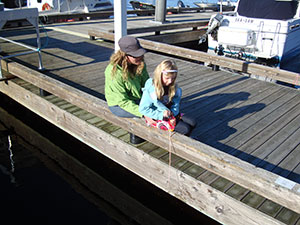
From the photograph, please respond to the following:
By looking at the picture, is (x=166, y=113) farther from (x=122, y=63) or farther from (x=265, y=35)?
A: (x=265, y=35)

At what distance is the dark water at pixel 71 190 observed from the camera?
4895mm

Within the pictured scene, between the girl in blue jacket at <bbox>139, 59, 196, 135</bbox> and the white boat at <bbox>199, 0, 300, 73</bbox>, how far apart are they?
641cm

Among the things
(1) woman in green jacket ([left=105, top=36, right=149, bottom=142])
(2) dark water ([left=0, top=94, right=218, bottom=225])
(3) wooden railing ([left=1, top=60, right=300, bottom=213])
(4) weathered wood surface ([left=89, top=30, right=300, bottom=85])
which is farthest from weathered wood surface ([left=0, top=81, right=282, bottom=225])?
(4) weathered wood surface ([left=89, top=30, right=300, bottom=85])

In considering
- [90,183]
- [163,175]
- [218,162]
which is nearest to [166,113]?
[218,162]

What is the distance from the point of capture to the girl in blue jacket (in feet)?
12.1

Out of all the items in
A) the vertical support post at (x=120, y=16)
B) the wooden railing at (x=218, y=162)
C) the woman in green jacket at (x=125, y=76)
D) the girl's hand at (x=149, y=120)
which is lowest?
the wooden railing at (x=218, y=162)

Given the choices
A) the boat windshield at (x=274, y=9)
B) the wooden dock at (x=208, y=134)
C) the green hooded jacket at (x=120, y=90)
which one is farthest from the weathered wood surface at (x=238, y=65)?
the boat windshield at (x=274, y=9)

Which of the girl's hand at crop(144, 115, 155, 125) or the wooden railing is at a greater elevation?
the girl's hand at crop(144, 115, 155, 125)

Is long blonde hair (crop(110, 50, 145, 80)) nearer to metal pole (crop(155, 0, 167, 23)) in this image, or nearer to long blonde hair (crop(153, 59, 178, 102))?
long blonde hair (crop(153, 59, 178, 102))

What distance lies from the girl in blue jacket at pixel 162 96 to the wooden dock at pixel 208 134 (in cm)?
28

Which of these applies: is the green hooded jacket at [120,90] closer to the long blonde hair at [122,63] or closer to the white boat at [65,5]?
the long blonde hair at [122,63]

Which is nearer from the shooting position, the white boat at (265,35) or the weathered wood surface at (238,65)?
the weathered wood surface at (238,65)

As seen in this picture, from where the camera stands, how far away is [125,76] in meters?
4.07

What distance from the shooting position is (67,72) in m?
7.20
